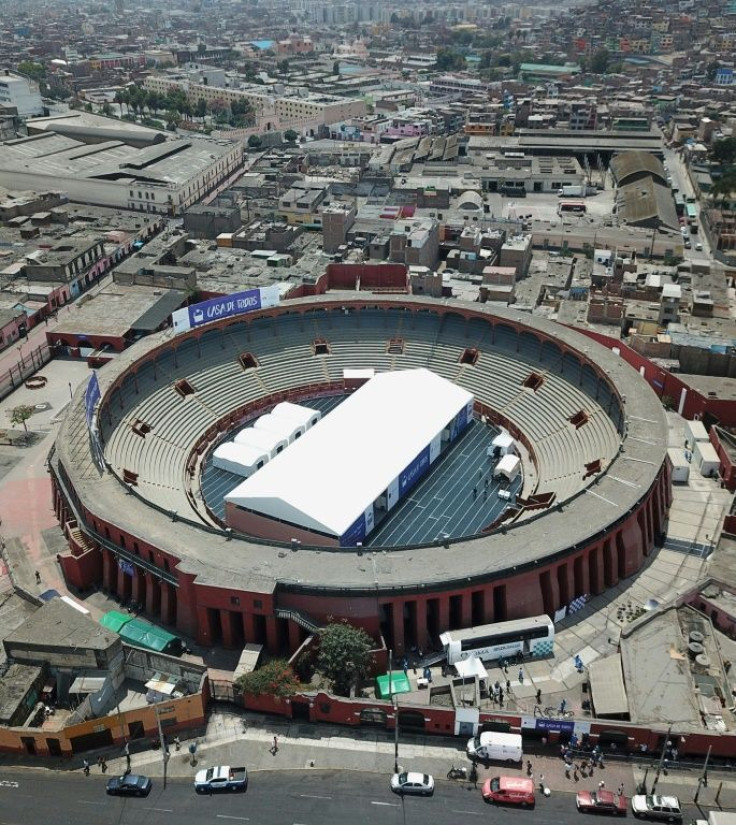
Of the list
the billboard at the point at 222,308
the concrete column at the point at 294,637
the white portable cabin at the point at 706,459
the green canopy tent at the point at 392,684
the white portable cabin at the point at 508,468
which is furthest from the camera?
the billboard at the point at 222,308

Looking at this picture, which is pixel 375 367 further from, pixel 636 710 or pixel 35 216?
pixel 35 216

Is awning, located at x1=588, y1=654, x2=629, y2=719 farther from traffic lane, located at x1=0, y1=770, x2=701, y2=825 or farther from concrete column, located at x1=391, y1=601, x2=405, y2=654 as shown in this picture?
concrete column, located at x1=391, y1=601, x2=405, y2=654

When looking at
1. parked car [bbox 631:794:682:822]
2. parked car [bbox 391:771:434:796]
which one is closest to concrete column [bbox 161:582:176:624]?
parked car [bbox 391:771:434:796]

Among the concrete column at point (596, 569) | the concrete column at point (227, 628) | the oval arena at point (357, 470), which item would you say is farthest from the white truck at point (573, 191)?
the concrete column at point (227, 628)

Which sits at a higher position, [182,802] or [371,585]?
[371,585]

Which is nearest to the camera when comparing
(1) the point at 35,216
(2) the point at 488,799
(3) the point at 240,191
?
(2) the point at 488,799

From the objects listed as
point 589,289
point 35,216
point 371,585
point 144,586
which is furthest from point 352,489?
point 35,216

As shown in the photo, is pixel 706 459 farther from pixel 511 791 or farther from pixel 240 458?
pixel 240 458

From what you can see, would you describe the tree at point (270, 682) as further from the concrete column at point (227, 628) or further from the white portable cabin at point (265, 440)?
the white portable cabin at point (265, 440)
